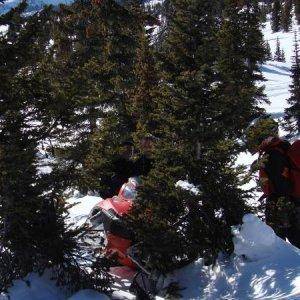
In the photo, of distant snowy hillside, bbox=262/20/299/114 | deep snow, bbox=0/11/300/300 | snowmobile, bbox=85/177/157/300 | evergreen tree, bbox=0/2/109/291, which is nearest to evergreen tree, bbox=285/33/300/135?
distant snowy hillside, bbox=262/20/299/114

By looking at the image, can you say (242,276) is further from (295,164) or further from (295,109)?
(295,109)

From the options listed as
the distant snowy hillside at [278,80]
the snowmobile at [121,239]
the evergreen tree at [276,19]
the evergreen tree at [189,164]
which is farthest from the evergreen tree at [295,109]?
the evergreen tree at [276,19]

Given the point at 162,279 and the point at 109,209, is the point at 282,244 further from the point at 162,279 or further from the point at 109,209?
the point at 109,209

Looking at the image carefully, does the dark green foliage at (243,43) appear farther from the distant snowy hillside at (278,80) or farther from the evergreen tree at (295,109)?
the evergreen tree at (295,109)

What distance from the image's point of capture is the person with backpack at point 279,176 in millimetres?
8203

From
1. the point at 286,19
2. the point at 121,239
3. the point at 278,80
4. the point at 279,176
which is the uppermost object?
the point at 286,19

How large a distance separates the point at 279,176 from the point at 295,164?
1.10ft

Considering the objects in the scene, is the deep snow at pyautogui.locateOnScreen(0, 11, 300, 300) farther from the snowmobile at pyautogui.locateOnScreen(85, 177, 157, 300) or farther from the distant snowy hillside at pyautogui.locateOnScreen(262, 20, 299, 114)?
the distant snowy hillside at pyautogui.locateOnScreen(262, 20, 299, 114)

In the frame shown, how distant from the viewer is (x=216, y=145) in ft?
26.7

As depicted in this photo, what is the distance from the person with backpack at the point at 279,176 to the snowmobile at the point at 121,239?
2258 mm

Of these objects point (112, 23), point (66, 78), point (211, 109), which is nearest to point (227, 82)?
point (211, 109)

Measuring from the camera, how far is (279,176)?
830 cm

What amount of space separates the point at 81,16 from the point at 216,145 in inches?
665

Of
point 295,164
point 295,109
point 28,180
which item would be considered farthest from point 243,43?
point 28,180
